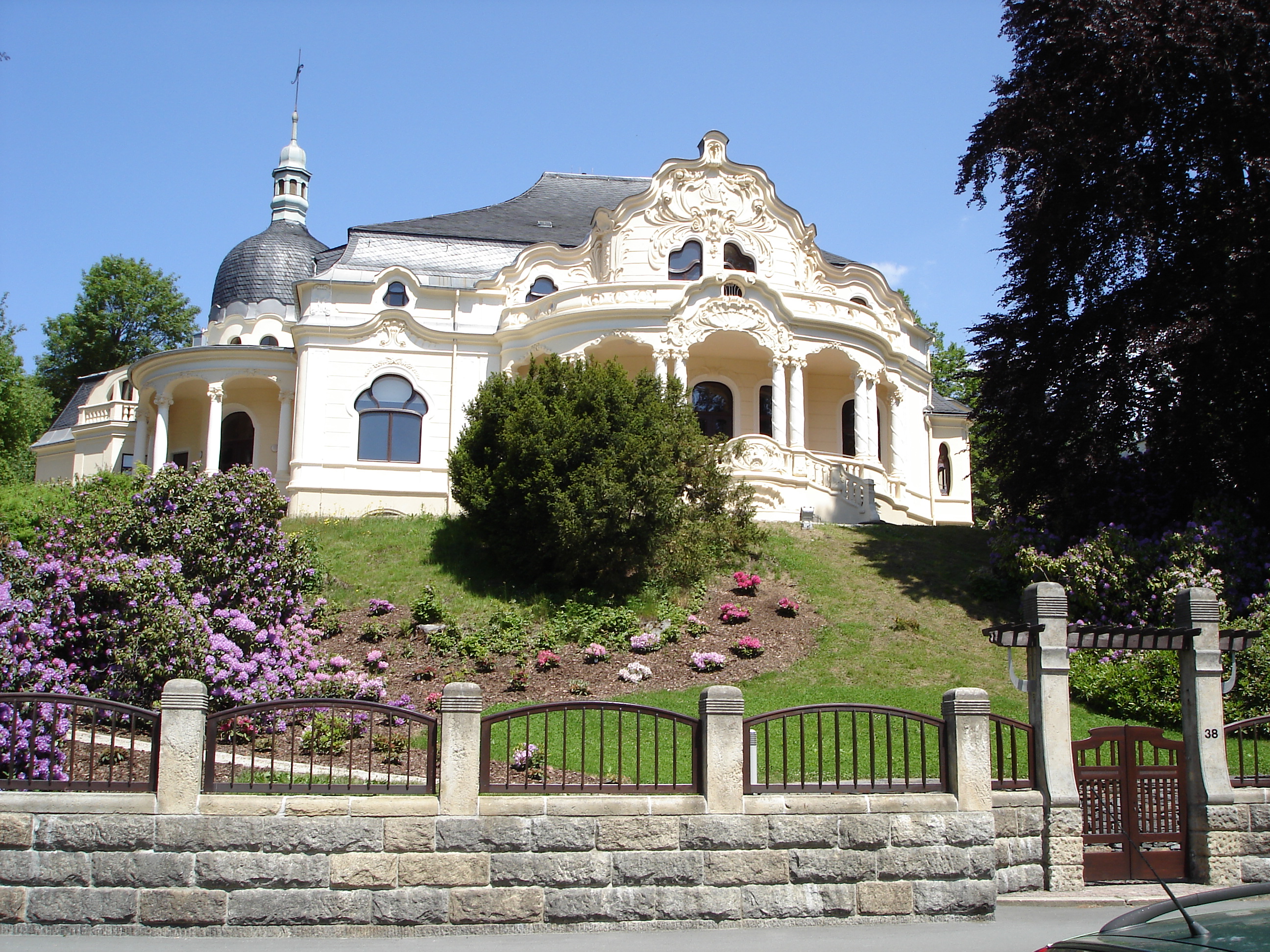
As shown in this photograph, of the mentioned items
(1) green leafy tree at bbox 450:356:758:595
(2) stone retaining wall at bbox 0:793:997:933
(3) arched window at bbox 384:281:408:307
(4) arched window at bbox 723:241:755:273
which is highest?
(4) arched window at bbox 723:241:755:273

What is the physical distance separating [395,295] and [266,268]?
10.4 m

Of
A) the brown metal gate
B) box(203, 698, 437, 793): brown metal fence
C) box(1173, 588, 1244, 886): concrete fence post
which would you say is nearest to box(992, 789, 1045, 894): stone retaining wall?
the brown metal gate

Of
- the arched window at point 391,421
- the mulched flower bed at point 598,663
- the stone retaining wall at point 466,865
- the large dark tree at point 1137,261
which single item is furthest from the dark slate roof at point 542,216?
the stone retaining wall at point 466,865

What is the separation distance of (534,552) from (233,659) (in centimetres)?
786

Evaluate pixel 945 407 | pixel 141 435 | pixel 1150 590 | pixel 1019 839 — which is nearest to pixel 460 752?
pixel 1019 839

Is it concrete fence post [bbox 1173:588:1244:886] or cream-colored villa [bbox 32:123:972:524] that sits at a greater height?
cream-colored villa [bbox 32:123:972:524]

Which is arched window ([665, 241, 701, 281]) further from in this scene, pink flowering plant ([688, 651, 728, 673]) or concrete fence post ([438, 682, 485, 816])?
concrete fence post ([438, 682, 485, 816])

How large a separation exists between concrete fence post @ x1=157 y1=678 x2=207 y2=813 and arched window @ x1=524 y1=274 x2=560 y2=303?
2409 centimetres

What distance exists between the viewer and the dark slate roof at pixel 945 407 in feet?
126

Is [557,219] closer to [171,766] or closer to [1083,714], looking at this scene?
[1083,714]

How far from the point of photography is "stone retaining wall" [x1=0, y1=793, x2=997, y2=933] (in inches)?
372

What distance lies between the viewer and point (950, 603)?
70.1 ft

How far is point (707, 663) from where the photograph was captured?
58.4ft

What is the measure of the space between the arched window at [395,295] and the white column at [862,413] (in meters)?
13.0
